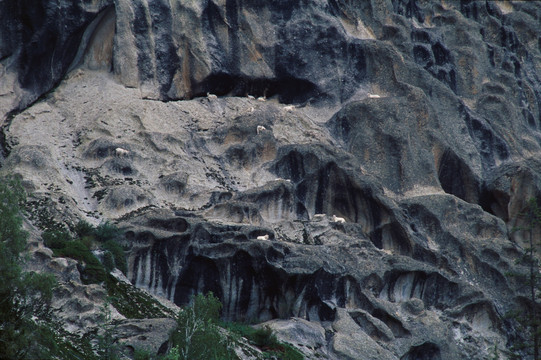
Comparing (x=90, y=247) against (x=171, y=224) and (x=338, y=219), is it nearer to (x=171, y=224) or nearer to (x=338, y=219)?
(x=171, y=224)

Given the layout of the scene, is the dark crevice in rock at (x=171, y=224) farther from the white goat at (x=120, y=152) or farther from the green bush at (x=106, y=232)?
the white goat at (x=120, y=152)

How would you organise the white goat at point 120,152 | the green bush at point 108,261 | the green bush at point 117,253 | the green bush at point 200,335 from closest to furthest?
the green bush at point 200,335, the green bush at point 108,261, the green bush at point 117,253, the white goat at point 120,152

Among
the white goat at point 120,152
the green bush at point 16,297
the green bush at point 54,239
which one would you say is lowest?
the green bush at point 16,297

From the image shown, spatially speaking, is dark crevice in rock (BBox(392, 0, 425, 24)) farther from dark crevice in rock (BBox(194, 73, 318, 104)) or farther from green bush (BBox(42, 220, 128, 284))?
green bush (BBox(42, 220, 128, 284))

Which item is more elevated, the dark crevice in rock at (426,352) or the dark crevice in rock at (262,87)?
the dark crevice in rock at (262,87)

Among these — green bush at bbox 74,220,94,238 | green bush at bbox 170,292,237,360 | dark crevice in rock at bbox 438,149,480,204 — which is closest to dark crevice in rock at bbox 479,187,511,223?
dark crevice in rock at bbox 438,149,480,204

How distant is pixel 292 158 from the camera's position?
5159 cm

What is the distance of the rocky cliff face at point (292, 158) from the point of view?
43.7 metres

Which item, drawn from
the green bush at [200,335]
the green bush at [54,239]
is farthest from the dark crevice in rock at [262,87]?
the green bush at [200,335]

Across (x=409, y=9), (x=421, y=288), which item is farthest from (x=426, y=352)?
(x=409, y=9)

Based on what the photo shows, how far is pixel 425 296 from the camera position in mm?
49125

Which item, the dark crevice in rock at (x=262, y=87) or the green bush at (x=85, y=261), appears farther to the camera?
the dark crevice in rock at (x=262, y=87)

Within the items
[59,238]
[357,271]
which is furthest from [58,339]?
[357,271]

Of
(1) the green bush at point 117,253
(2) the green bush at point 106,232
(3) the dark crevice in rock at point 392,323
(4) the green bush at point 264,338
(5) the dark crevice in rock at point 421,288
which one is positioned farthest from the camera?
(5) the dark crevice in rock at point 421,288
